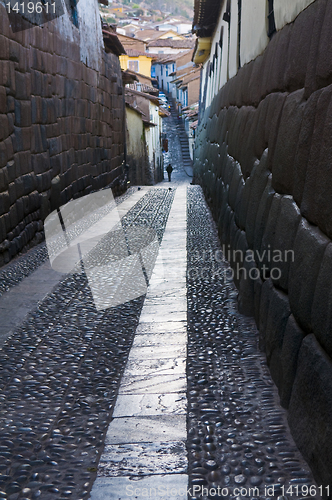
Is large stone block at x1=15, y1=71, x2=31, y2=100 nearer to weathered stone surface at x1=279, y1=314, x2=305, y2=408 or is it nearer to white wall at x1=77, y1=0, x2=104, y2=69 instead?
white wall at x1=77, y1=0, x2=104, y2=69

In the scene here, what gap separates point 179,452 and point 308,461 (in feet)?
1.61

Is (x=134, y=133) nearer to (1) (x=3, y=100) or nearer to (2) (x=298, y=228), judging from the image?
(1) (x=3, y=100)

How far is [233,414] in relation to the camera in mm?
2291

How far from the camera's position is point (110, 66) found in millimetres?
11461

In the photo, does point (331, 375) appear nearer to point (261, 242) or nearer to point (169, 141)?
point (261, 242)

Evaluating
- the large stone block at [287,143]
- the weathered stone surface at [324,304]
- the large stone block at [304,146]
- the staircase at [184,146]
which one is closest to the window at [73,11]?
the large stone block at [287,143]

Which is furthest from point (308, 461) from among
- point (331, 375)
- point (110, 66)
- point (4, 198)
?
point (110, 66)

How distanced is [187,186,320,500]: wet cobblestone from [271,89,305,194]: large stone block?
972 mm

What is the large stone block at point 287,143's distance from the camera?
2352 millimetres

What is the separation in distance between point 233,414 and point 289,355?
384 millimetres

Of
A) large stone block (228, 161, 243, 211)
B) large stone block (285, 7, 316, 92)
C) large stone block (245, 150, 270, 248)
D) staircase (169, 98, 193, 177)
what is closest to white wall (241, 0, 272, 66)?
large stone block (228, 161, 243, 211)

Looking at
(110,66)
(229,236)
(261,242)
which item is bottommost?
(229,236)

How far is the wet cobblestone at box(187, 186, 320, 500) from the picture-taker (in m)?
1.85

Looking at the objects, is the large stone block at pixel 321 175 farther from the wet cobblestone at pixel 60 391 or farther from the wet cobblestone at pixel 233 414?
the wet cobblestone at pixel 60 391
